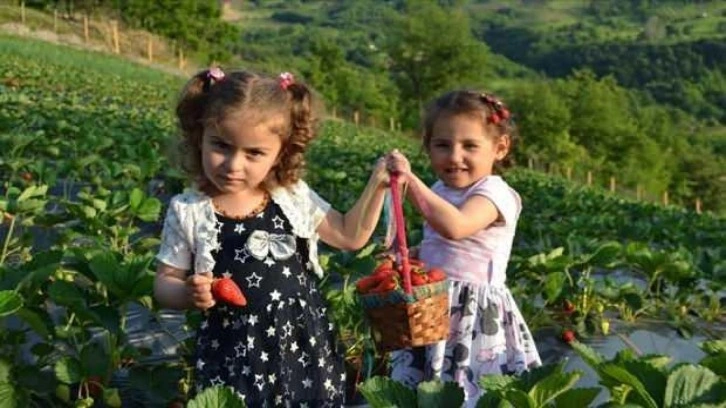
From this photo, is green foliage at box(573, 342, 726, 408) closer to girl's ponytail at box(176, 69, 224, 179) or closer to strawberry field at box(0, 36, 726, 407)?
strawberry field at box(0, 36, 726, 407)

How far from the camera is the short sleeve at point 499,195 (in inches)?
110

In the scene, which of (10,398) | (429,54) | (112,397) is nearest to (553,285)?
(112,397)

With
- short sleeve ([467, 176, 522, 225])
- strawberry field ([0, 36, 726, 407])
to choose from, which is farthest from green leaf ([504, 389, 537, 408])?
short sleeve ([467, 176, 522, 225])

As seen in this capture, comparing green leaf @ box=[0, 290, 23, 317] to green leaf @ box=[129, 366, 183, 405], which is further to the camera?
green leaf @ box=[129, 366, 183, 405]

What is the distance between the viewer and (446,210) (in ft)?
8.71

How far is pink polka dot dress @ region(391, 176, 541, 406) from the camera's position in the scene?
9.28 ft

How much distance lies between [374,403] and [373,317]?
59cm

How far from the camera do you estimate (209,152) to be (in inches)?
95.4

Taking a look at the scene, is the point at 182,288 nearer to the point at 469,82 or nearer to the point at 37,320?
the point at 37,320

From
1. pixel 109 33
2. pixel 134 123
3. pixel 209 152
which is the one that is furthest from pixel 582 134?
pixel 209 152

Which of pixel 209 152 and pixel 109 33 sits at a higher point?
pixel 209 152

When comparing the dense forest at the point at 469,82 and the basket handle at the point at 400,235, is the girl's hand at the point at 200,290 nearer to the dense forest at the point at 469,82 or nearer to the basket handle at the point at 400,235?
the basket handle at the point at 400,235

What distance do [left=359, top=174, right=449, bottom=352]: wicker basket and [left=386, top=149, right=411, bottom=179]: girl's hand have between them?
0.8 inches

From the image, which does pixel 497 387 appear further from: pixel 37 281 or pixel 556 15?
pixel 556 15
